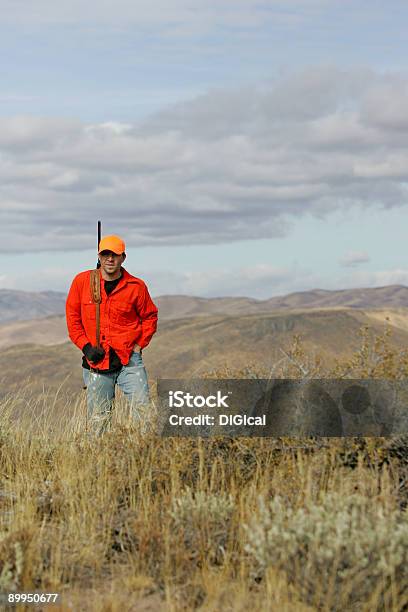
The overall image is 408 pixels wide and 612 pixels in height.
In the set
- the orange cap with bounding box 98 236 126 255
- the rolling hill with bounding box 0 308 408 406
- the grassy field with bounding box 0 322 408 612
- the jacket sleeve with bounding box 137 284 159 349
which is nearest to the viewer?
the grassy field with bounding box 0 322 408 612

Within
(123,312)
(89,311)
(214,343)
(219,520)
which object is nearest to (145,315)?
(123,312)

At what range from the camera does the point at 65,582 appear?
18.3 ft

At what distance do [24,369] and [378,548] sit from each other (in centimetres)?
6422

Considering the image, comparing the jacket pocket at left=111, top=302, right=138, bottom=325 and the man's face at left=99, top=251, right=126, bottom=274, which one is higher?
the man's face at left=99, top=251, right=126, bottom=274

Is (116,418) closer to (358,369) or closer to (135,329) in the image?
(135,329)

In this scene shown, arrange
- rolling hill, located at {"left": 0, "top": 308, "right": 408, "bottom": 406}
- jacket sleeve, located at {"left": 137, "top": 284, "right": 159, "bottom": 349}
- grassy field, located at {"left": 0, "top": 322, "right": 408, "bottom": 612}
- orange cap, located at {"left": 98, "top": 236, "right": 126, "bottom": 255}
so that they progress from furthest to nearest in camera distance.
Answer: rolling hill, located at {"left": 0, "top": 308, "right": 408, "bottom": 406} → jacket sleeve, located at {"left": 137, "top": 284, "right": 159, "bottom": 349} → orange cap, located at {"left": 98, "top": 236, "right": 126, "bottom": 255} → grassy field, located at {"left": 0, "top": 322, "right": 408, "bottom": 612}

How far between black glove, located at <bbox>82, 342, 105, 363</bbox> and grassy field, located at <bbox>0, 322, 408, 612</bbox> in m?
1.03

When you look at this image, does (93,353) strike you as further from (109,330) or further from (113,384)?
(113,384)

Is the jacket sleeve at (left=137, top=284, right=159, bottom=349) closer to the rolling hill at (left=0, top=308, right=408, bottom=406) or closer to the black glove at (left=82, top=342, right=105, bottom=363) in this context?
the black glove at (left=82, top=342, right=105, bottom=363)

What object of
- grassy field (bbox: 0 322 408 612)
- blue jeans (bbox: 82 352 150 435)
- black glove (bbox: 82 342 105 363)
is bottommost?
grassy field (bbox: 0 322 408 612)

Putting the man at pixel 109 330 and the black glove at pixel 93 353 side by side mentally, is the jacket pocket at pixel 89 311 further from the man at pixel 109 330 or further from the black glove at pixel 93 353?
the black glove at pixel 93 353

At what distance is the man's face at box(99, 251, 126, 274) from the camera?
28.9 feet

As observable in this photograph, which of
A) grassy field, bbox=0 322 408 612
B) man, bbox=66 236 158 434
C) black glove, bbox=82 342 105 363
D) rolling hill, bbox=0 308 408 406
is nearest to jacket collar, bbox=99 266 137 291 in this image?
man, bbox=66 236 158 434

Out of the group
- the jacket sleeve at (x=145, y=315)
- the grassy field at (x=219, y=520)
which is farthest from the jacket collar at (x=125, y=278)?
the grassy field at (x=219, y=520)
